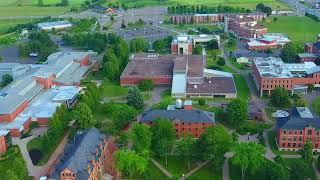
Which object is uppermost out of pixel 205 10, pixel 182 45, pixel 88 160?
pixel 205 10

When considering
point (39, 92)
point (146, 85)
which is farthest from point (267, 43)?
point (39, 92)

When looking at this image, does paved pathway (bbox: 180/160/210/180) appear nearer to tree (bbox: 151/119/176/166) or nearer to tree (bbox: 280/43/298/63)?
tree (bbox: 151/119/176/166)

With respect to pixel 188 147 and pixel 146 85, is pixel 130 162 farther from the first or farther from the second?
pixel 146 85

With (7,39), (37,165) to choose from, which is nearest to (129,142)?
(37,165)

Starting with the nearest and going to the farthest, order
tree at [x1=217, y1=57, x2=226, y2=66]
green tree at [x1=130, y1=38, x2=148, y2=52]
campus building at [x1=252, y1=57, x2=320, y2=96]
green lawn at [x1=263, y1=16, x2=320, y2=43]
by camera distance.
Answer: campus building at [x1=252, y1=57, x2=320, y2=96] < tree at [x1=217, y1=57, x2=226, y2=66] < green tree at [x1=130, y1=38, x2=148, y2=52] < green lawn at [x1=263, y1=16, x2=320, y2=43]

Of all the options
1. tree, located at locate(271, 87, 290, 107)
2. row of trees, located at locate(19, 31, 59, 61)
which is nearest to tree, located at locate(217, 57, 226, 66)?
tree, located at locate(271, 87, 290, 107)

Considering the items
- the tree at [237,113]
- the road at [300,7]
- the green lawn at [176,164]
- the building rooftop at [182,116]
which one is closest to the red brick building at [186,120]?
the building rooftop at [182,116]

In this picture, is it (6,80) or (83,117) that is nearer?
(83,117)
